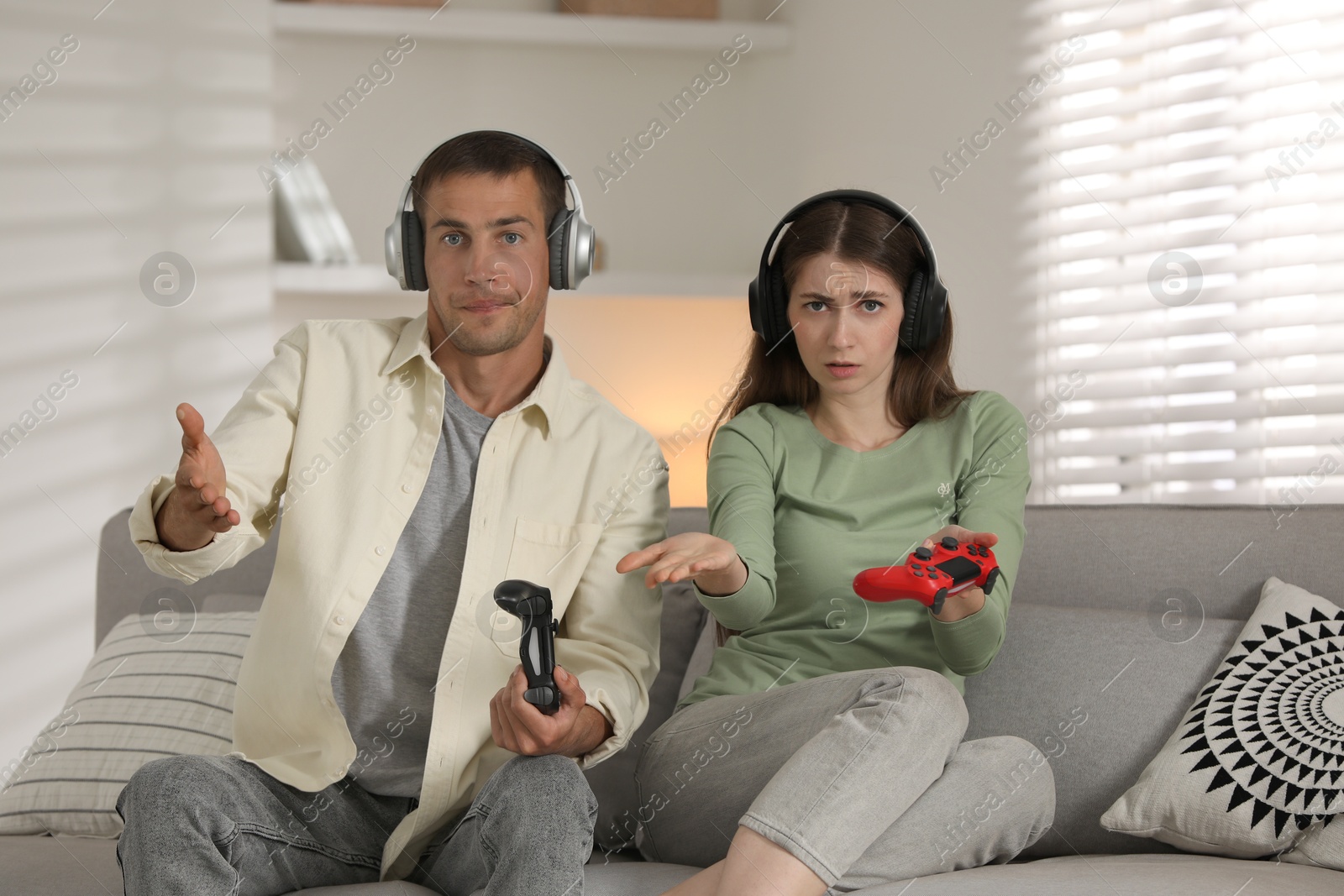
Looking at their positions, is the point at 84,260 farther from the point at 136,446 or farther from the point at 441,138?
the point at 441,138

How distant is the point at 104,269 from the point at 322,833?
246cm

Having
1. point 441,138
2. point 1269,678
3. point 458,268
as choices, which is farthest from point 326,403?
point 441,138

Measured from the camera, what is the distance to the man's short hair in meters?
1.54

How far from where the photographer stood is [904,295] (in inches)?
65.4

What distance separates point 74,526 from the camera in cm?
322

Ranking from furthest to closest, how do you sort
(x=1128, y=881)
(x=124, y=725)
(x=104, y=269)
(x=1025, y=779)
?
(x=104, y=269), (x=124, y=725), (x=1025, y=779), (x=1128, y=881)

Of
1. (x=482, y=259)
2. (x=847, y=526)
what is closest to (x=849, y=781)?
(x=847, y=526)

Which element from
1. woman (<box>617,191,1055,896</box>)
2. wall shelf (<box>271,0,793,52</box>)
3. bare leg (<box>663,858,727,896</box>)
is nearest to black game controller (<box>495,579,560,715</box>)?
woman (<box>617,191,1055,896</box>)

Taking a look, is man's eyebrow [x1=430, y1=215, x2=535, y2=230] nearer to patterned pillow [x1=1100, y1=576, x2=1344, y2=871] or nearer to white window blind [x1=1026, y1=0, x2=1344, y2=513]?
patterned pillow [x1=1100, y1=576, x2=1344, y2=871]

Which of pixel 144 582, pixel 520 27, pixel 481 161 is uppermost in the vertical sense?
pixel 520 27

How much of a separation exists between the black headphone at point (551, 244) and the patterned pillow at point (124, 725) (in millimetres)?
634

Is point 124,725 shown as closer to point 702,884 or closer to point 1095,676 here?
point 702,884

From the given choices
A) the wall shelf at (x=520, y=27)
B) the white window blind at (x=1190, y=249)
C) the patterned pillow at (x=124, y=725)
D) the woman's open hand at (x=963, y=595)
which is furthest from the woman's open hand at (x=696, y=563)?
the wall shelf at (x=520, y=27)

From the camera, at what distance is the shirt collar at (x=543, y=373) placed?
1.53 metres
